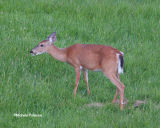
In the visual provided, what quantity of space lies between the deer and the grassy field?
0.35 metres

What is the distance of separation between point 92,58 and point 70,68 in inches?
47.2

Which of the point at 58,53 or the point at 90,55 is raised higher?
the point at 90,55

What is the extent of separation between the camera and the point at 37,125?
6.28m

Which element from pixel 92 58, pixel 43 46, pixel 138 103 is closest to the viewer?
pixel 138 103

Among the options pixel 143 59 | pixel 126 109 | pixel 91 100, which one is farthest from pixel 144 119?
pixel 143 59

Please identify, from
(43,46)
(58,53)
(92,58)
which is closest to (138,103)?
(92,58)

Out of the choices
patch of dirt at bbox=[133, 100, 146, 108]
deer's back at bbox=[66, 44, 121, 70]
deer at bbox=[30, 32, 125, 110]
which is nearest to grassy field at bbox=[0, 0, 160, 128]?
patch of dirt at bbox=[133, 100, 146, 108]

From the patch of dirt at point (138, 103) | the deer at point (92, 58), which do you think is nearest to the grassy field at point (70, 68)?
the patch of dirt at point (138, 103)

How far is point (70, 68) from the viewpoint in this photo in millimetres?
8898

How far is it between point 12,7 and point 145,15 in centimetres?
402

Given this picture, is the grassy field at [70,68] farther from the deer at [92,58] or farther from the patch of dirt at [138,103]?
the deer at [92,58]

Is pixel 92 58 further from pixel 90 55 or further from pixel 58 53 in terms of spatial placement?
pixel 58 53

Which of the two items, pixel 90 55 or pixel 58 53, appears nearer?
pixel 90 55

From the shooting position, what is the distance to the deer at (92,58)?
757 cm
